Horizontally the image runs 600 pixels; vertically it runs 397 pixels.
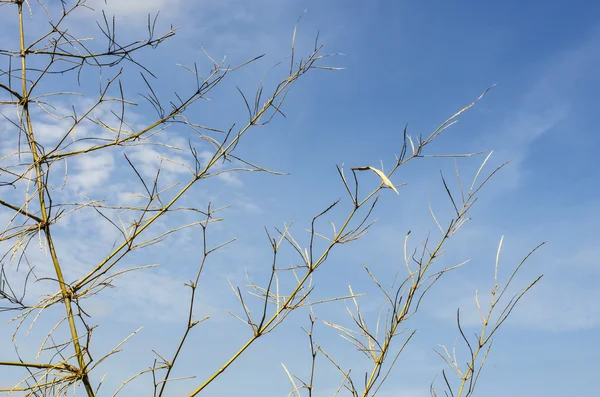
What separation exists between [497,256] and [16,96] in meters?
2.31

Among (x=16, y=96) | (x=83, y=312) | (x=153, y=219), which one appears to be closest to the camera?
(x=83, y=312)

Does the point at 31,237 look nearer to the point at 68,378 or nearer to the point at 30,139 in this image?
the point at 30,139

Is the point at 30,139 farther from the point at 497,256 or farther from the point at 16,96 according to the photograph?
the point at 497,256

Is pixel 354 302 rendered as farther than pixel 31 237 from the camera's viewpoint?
No

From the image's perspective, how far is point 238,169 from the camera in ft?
9.17

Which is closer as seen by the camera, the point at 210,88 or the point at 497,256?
the point at 497,256

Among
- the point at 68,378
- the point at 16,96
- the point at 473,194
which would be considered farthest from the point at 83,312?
the point at 473,194

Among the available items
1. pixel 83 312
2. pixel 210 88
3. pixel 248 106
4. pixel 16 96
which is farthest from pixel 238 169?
pixel 16 96

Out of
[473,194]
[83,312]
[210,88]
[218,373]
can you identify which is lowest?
[218,373]

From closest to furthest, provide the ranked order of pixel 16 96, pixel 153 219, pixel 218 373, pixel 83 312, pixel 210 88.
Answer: pixel 218 373 → pixel 83 312 → pixel 153 219 → pixel 16 96 → pixel 210 88

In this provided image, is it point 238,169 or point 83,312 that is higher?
point 238,169

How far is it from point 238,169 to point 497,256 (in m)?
1.23

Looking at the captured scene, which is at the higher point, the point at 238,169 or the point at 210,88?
the point at 210,88

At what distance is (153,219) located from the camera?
8.69 feet
